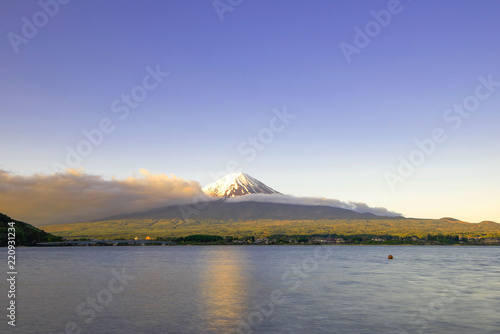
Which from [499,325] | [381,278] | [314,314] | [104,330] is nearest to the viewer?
[104,330]

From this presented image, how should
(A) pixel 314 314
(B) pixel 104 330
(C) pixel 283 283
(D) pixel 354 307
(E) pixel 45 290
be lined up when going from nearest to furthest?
(B) pixel 104 330, (A) pixel 314 314, (D) pixel 354 307, (E) pixel 45 290, (C) pixel 283 283

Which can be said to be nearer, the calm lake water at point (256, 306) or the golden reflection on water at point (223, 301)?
the calm lake water at point (256, 306)

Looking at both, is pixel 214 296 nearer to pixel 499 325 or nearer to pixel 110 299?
pixel 110 299

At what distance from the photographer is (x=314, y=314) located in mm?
38562

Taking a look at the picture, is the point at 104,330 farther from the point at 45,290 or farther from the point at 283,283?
the point at 283,283

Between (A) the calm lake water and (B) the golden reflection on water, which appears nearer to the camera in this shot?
(A) the calm lake water

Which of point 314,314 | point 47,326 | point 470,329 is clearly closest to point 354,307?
point 314,314

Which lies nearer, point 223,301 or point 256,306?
point 256,306

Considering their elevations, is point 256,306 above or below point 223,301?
below

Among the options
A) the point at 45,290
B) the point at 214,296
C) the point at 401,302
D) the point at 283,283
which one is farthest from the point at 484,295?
the point at 45,290

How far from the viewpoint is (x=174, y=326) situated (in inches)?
1316

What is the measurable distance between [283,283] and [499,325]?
34407mm

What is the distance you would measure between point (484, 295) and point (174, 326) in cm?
4064

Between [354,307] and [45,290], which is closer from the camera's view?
[354,307]
